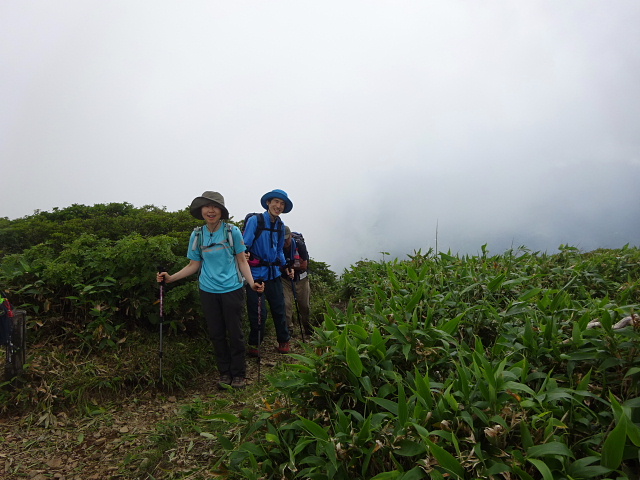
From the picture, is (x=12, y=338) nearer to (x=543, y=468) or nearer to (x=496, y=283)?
(x=543, y=468)

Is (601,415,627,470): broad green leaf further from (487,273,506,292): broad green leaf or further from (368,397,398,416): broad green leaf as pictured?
(487,273,506,292): broad green leaf

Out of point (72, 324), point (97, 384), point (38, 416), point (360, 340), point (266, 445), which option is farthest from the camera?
point (72, 324)

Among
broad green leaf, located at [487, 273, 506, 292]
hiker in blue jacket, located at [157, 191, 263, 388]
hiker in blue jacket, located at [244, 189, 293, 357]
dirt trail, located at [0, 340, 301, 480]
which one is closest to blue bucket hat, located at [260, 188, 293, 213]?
hiker in blue jacket, located at [244, 189, 293, 357]

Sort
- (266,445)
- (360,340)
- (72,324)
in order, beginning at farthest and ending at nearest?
(72,324)
(360,340)
(266,445)

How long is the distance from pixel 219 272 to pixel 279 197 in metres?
1.68

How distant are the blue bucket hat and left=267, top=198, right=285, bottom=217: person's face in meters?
0.05

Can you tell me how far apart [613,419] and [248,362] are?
495 cm

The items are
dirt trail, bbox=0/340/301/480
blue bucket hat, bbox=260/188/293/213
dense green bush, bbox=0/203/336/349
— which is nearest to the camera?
dirt trail, bbox=0/340/301/480

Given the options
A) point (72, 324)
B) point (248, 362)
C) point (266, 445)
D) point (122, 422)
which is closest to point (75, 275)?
point (72, 324)

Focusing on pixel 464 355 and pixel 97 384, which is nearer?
pixel 464 355

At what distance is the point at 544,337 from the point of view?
135 inches

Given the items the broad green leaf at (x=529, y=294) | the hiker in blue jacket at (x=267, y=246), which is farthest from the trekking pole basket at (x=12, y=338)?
the broad green leaf at (x=529, y=294)

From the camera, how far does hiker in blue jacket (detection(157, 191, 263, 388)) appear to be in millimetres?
5129

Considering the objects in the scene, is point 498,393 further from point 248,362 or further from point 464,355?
point 248,362
